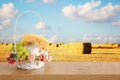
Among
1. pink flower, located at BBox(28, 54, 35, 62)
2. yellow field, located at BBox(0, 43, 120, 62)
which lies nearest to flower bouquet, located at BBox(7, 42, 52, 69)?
pink flower, located at BBox(28, 54, 35, 62)

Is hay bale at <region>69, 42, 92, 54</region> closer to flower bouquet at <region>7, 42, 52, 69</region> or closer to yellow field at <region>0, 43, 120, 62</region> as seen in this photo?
yellow field at <region>0, 43, 120, 62</region>

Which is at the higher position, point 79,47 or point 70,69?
point 79,47

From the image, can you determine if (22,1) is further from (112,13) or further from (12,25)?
(112,13)

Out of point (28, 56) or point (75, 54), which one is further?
point (75, 54)

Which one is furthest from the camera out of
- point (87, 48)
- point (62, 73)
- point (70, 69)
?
point (87, 48)

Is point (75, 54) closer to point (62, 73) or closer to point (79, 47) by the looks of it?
point (79, 47)

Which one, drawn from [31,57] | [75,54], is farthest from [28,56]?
[75,54]

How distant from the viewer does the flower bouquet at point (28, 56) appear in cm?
311

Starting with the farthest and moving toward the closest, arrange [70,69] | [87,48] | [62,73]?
[87,48] < [70,69] < [62,73]

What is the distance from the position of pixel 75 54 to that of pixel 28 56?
1192 millimetres

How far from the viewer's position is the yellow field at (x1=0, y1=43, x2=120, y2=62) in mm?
4148

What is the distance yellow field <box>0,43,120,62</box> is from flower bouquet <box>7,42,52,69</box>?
94 centimetres

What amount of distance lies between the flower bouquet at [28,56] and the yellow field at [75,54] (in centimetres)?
94

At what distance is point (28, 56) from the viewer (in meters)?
3.09
